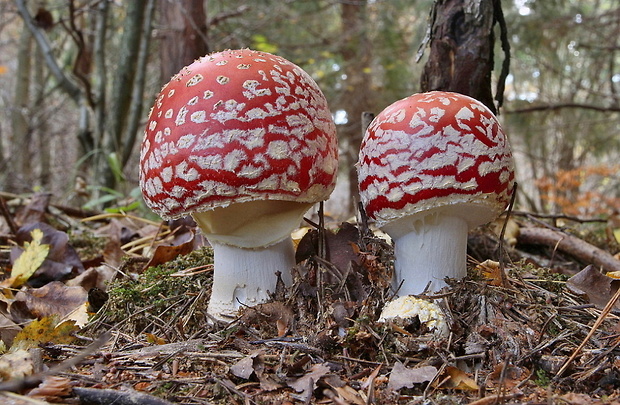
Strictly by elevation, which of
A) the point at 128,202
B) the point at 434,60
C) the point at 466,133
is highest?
the point at 434,60

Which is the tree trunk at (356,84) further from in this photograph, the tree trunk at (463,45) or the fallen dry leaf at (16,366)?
the fallen dry leaf at (16,366)

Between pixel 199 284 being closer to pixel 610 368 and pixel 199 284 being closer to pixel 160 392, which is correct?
pixel 160 392

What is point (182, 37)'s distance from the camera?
16.0ft

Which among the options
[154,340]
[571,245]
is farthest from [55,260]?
[571,245]

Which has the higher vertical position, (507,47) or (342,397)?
(507,47)

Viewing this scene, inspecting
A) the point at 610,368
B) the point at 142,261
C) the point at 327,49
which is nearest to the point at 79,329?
the point at 142,261

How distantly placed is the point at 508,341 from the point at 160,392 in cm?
133

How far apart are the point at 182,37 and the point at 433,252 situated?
3661 mm

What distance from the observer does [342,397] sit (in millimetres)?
1636

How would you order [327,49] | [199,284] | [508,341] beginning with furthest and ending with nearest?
[327,49], [199,284], [508,341]

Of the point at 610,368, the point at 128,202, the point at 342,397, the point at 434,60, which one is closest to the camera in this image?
the point at 342,397

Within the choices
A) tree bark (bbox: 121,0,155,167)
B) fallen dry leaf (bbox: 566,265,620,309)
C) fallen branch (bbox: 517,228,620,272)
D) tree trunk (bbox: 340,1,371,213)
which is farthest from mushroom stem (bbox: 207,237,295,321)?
tree trunk (bbox: 340,1,371,213)

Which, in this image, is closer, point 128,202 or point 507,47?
point 507,47

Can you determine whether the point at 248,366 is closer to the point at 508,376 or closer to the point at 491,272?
the point at 508,376
